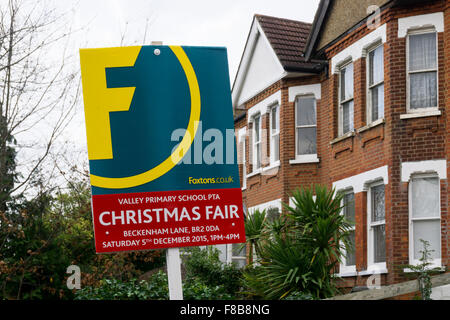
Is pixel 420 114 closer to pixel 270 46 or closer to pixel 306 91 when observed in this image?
pixel 306 91

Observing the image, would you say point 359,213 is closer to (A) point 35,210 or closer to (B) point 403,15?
(B) point 403,15

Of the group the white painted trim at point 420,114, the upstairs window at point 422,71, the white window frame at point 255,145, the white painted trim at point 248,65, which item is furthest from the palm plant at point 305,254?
the white window frame at point 255,145

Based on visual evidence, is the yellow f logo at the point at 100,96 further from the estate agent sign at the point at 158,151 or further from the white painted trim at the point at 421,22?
the white painted trim at the point at 421,22

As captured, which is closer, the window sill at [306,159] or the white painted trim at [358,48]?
the white painted trim at [358,48]

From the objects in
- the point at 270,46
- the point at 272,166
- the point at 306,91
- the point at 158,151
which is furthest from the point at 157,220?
the point at 270,46

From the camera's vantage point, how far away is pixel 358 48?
61.5 ft

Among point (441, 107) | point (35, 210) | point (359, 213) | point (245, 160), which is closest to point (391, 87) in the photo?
point (441, 107)

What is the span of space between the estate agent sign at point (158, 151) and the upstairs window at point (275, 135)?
17168 millimetres

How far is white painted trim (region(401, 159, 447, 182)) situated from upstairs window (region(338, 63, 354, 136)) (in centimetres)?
298

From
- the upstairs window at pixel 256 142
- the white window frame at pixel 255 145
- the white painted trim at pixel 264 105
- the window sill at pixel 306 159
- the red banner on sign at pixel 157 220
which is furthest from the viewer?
the upstairs window at pixel 256 142

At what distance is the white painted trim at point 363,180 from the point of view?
1706 cm

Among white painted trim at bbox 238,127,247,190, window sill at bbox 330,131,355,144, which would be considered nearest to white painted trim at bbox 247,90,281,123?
white painted trim at bbox 238,127,247,190

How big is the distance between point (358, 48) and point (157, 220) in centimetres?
1374
